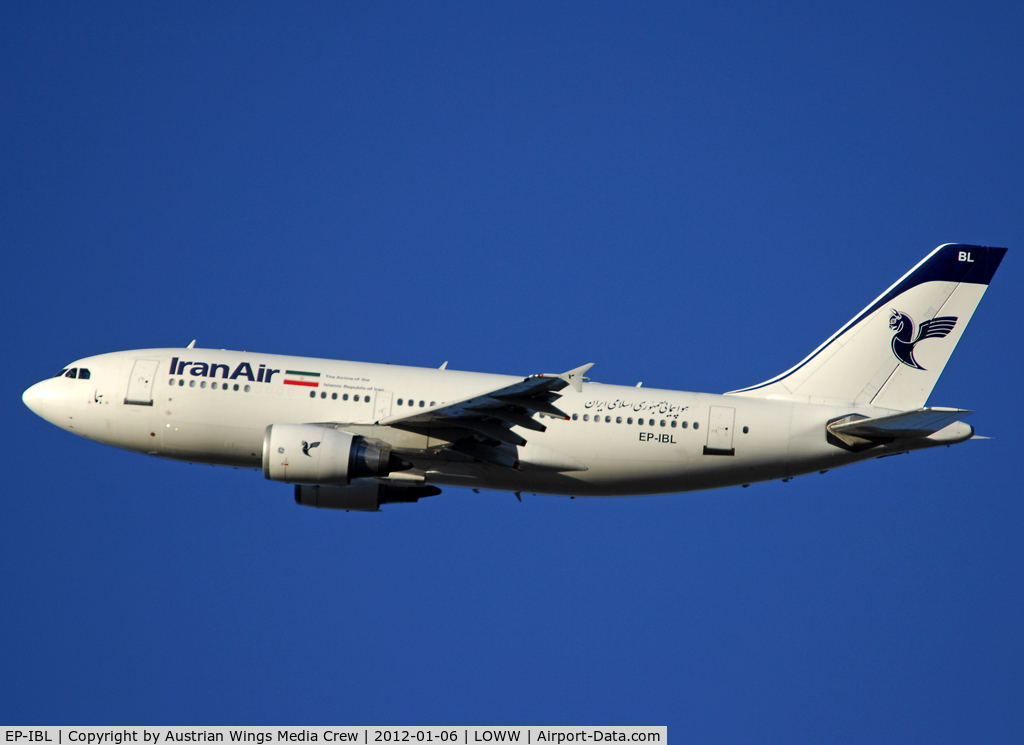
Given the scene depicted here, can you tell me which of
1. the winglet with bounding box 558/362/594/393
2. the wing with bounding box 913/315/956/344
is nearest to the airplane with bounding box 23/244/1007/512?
the wing with bounding box 913/315/956/344

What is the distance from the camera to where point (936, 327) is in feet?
111

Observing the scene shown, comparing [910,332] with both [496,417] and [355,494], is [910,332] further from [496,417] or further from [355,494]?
[355,494]

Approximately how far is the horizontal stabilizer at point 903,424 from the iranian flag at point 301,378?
15671 mm

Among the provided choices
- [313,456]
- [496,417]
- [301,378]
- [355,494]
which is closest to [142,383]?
[301,378]

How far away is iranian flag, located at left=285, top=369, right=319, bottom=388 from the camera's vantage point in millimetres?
31594

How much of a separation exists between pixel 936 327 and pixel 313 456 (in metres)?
20.2

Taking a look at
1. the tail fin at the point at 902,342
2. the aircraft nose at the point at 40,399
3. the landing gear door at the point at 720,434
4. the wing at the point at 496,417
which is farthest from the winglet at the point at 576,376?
the aircraft nose at the point at 40,399

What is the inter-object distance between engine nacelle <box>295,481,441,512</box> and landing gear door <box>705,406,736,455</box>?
8.71m

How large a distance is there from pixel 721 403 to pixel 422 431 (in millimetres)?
9174

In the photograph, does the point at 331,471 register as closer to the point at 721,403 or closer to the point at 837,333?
the point at 721,403

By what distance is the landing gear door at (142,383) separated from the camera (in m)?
31.9

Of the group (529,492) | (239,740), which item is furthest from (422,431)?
(239,740)

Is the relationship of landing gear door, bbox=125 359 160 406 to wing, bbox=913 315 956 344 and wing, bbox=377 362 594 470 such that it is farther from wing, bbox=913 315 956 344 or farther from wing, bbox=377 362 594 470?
wing, bbox=913 315 956 344

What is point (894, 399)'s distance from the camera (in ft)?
108
